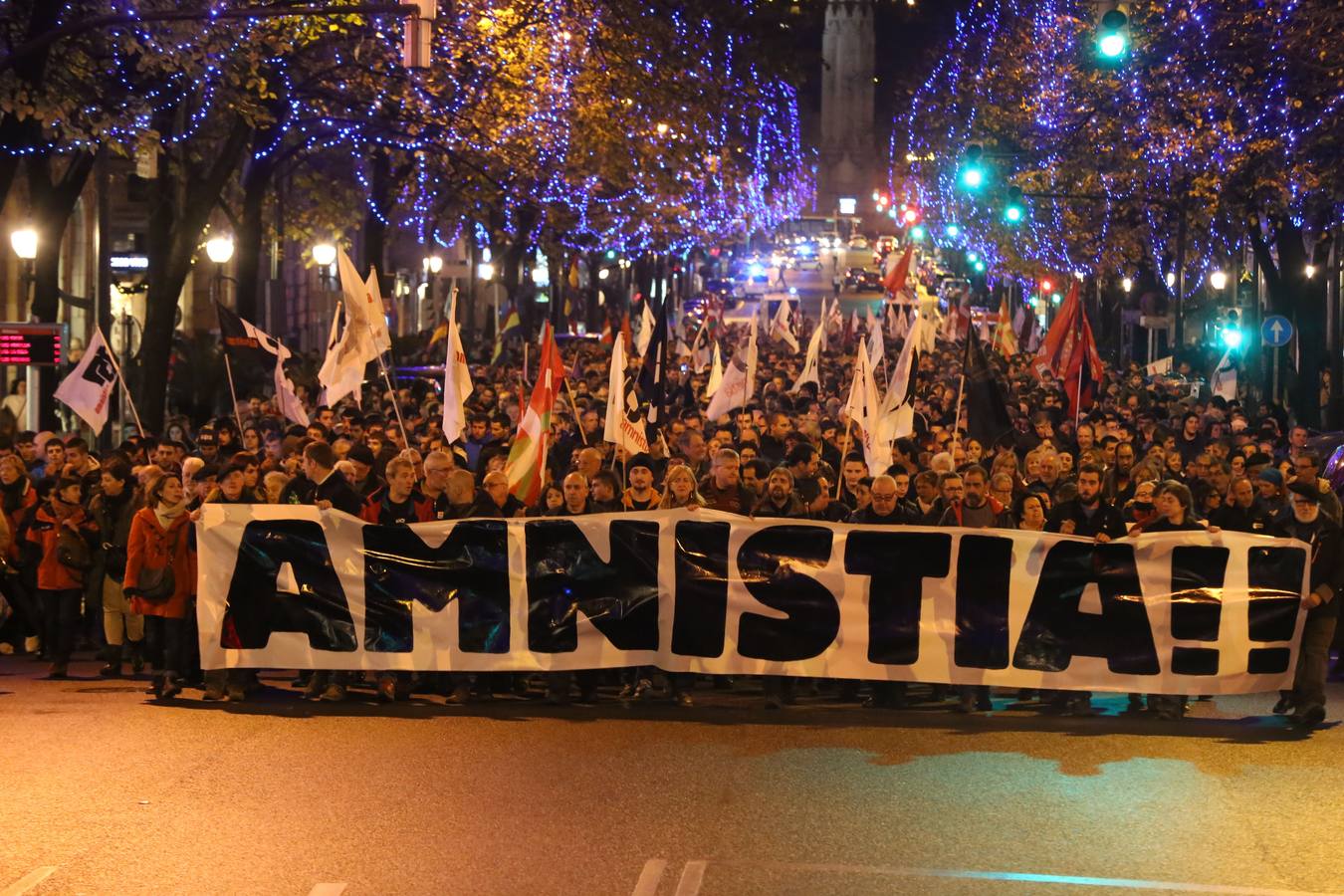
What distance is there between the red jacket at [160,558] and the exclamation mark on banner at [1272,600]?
6.67m

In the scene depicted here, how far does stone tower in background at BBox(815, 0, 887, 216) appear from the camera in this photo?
136 metres

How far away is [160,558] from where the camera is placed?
39.1 ft

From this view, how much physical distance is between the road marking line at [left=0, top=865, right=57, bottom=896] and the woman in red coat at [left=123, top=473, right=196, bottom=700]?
4.16 m

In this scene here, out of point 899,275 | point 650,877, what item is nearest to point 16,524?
point 650,877

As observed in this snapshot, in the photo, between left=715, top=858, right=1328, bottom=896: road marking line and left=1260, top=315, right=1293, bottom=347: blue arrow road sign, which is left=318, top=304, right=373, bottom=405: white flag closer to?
left=715, top=858, right=1328, bottom=896: road marking line

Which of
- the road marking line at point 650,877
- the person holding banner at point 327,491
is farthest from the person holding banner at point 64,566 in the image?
the road marking line at point 650,877

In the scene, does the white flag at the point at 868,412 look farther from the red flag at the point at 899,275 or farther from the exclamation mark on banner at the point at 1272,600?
the red flag at the point at 899,275

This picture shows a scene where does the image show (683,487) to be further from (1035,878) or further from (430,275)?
(430,275)

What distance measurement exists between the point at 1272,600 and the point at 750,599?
3.18 meters

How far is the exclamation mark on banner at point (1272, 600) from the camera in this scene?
1120 cm

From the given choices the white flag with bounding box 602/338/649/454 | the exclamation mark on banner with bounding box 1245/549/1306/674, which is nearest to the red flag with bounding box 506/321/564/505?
the white flag with bounding box 602/338/649/454

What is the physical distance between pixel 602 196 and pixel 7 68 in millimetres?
30362

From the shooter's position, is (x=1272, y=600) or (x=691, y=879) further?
(x=1272, y=600)

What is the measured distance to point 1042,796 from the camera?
9109mm
